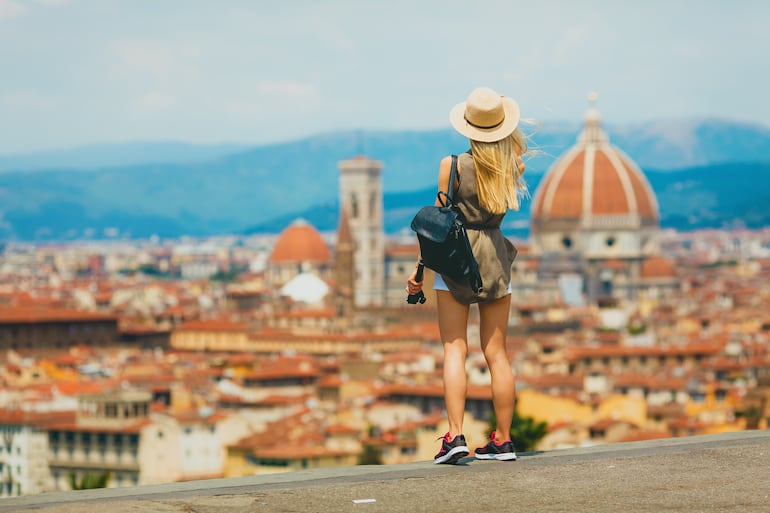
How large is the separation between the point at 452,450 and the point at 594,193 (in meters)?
98.0

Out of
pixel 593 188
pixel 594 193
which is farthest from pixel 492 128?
pixel 593 188

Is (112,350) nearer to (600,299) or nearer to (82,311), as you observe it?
(82,311)

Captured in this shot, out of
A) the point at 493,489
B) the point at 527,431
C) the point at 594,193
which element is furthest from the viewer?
the point at 594,193

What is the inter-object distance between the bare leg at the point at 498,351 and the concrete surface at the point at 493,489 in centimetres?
23

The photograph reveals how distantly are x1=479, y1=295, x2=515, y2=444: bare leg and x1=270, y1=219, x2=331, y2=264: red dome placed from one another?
110 metres

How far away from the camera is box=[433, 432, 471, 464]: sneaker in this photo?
6223mm

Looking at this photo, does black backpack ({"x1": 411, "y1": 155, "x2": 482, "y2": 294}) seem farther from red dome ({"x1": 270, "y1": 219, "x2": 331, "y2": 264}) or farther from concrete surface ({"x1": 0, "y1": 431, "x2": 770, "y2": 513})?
red dome ({"x1": 270, "y1": 219, "x2": 331, "y2": 264})

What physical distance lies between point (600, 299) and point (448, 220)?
89264mm

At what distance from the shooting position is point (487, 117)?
636 cm

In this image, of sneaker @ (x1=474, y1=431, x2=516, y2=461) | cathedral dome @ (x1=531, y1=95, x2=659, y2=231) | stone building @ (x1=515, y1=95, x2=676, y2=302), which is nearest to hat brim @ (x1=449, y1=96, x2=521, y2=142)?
sneaker @ (x1=474, y1=431, x2=516, y2=461)

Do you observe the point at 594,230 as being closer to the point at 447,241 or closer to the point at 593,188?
the point at 593,188

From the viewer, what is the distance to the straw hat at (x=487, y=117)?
20.9 feet

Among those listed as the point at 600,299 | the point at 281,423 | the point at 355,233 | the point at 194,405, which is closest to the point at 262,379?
the point at 194,405

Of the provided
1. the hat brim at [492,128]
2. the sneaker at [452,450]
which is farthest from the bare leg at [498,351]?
the hat brim at [492,128]
